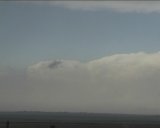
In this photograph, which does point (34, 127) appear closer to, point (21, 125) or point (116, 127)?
point (21, 125)

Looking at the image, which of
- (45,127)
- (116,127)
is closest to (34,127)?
(45,127)

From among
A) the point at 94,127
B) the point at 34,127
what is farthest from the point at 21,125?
the point at 94,127

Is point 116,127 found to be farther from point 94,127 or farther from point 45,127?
point 45,127

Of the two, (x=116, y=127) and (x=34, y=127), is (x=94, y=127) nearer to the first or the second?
(x=116, y=127)

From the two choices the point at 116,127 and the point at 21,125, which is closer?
the point at 21,125

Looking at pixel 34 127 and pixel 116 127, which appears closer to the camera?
pixel 34 127

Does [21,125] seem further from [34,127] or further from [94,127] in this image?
[94,127]

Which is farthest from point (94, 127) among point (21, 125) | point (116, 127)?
point (21, 125)

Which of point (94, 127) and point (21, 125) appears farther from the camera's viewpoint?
point (94, 127)
